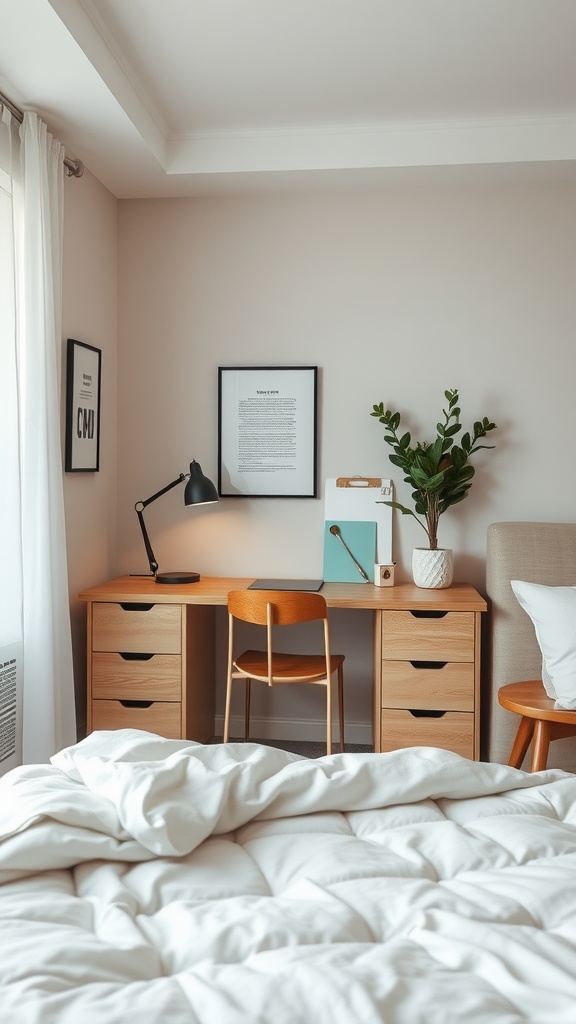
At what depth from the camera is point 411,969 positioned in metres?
1.03

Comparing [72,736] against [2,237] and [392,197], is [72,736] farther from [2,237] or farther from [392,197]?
[392,197]

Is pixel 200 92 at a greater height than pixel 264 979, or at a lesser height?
greater

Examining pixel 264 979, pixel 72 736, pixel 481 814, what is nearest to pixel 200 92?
pixel 72 736

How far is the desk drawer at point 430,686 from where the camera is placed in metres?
3.22

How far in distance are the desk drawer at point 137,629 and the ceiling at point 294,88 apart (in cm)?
179

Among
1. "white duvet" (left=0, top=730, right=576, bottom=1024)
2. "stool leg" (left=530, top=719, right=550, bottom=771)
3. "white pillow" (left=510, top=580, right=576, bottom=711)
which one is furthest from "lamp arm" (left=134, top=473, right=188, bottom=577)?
"white duvet" (left=0, top=730, right=576, bottom=1024)

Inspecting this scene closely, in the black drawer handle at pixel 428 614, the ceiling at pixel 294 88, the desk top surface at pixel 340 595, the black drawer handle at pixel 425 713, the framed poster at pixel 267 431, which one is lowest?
the black drawer handle at pixel 425 713

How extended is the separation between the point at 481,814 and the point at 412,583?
2137 mm

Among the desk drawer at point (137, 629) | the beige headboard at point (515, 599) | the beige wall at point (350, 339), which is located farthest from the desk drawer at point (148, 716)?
the beige headboard at point (515, 599)

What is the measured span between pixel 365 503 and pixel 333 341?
0.74 metres

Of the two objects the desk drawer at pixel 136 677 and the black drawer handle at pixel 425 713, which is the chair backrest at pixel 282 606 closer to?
the desk drawer at pixel 136 677

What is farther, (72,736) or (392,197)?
(392,197)

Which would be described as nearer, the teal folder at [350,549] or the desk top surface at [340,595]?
the desk top surface at [340,595]

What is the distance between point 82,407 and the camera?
136 inches
